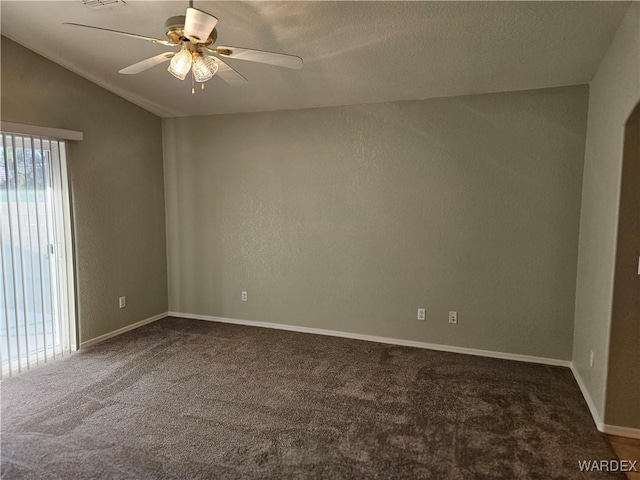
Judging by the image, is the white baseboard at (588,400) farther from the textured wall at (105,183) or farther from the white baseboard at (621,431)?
the textured wall at (105,183)

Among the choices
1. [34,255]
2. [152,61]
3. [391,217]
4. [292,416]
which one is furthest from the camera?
[391,217]

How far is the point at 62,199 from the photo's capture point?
3693 millimetres

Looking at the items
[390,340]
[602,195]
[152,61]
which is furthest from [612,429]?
[152,61]

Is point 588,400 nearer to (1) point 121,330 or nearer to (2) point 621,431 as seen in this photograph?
(2) point 621,431

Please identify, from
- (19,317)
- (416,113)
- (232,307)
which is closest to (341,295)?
(232,307)

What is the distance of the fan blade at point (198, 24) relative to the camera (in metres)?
1.84

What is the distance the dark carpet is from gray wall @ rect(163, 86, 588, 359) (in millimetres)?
534

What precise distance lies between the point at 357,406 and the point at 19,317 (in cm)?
285

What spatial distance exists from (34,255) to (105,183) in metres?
1.02

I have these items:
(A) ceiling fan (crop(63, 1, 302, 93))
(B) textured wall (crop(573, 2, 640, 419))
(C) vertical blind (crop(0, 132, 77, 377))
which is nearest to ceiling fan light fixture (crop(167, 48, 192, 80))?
(A) ceiling fan (crop(63, 1, 302, 93))

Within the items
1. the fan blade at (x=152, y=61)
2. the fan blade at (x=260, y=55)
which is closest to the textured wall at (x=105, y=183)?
the fan blade at (x=152, y=61)

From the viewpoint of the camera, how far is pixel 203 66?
2.24m

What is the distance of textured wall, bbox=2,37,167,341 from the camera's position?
3.44 metres

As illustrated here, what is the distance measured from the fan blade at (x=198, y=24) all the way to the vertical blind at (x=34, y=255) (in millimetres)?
2213
